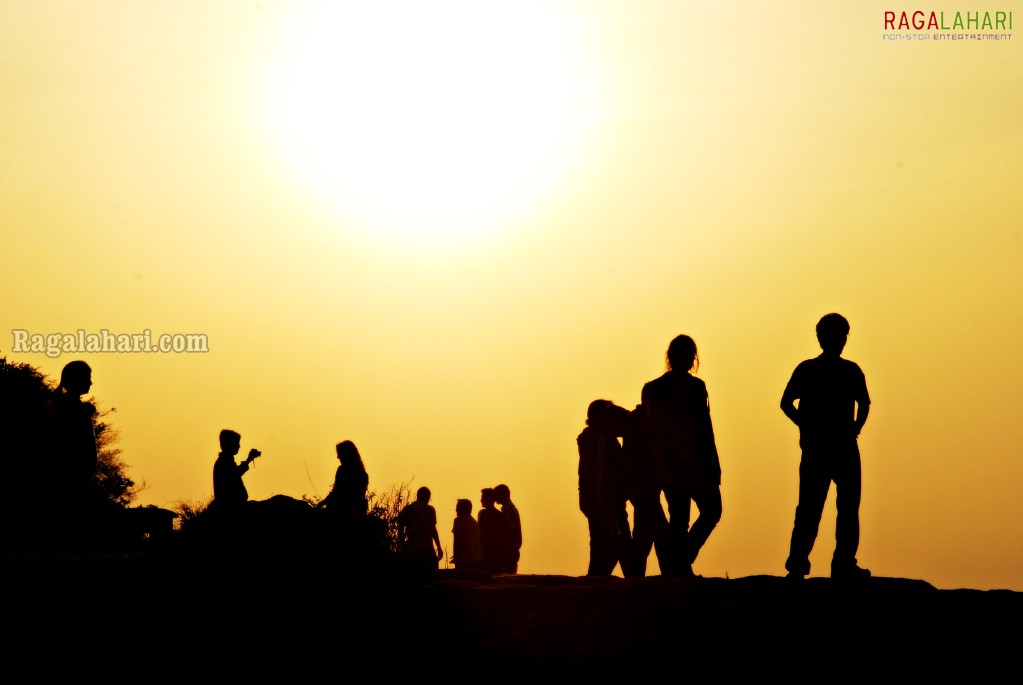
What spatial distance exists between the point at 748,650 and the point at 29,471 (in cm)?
781

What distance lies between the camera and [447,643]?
855cm

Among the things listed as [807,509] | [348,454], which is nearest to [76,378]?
[348,454]

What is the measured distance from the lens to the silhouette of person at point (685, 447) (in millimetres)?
11664

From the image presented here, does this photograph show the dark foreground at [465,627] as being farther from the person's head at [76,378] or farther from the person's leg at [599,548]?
the person's leg at [599,548]

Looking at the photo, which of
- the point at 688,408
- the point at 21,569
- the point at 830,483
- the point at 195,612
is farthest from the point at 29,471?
the point at 830,483

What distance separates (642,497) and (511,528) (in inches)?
157

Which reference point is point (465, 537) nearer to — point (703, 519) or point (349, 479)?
point (349, 479)

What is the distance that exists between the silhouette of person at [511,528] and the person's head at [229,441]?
306 cm

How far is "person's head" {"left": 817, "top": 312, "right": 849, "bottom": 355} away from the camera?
10922 millimetres

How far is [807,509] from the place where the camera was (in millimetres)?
10945

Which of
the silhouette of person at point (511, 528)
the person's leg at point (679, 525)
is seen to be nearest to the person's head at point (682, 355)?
the person's leg at point (679, 525)

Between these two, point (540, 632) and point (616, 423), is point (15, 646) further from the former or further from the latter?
point (616, 423)

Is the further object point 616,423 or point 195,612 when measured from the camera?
point 616,423

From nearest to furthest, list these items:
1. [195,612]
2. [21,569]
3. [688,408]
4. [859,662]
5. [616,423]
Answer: [859,662], [195,612], [21,569], [688,408], [616,423]
